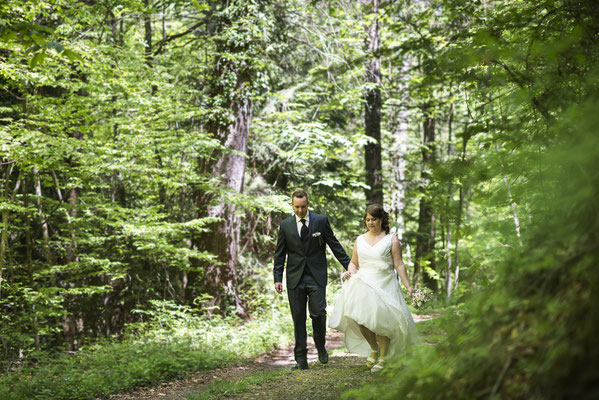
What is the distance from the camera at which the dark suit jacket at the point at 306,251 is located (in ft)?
21.6

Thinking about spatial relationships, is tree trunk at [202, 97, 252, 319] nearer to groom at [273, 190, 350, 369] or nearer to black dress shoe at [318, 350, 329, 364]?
groom at [273, 190, 350, 369]

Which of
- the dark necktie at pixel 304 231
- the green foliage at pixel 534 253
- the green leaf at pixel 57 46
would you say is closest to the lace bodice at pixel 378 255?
the dark necktie at pixel 304 231

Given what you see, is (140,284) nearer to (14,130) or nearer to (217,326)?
(217,326)

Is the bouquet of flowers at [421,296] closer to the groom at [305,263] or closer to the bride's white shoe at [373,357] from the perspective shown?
the bride's white shoe at [373,357]

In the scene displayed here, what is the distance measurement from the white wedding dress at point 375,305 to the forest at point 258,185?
0.60 m

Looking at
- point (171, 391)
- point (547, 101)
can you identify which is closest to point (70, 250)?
point (171, 391)

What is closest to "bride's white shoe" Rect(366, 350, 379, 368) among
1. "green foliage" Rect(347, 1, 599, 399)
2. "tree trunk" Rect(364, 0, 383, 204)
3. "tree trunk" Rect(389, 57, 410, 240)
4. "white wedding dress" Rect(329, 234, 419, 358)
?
"white wedding dress" Rect(329, 234, 419, 358)

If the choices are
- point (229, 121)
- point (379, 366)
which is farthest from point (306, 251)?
point (229, 121)

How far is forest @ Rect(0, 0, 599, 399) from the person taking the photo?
7.18 ft

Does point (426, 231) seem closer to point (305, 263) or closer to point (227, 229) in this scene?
point (227, 229)

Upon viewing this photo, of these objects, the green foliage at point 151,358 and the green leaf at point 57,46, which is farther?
the green foliage at point 151,358

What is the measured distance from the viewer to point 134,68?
10219 millimetres

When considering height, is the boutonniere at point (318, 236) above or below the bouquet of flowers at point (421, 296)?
above

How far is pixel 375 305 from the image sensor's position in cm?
562
